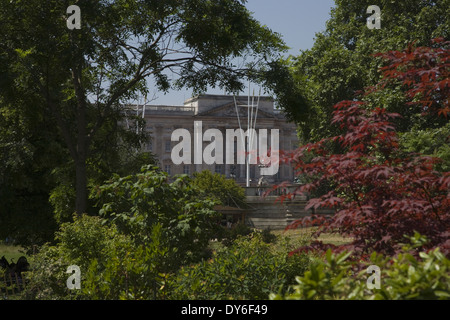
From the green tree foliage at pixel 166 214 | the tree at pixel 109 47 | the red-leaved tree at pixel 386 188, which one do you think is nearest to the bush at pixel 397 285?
the red-leaved tree at pixel 386 188

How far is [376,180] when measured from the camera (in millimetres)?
5930

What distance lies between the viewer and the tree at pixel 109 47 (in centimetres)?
1316

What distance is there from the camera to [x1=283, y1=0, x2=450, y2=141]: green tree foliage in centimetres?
2722

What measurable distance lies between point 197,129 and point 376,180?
7999cm

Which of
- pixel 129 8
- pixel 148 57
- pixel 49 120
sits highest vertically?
pixel 129 8

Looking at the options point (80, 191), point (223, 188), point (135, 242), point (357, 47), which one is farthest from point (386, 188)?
point (223, 188)

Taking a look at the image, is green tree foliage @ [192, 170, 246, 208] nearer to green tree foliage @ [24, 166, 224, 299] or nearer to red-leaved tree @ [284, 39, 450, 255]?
green tree foliage @ [24, 166, 224, 299]

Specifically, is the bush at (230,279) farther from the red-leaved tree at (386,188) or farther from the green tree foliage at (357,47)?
the green tree foliage at (357,47)

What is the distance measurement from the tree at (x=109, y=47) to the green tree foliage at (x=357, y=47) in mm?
10336

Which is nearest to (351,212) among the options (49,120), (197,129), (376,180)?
(376,180)

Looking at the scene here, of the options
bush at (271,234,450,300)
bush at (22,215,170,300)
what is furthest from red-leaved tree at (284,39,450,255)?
bush at (22,215,170,300)

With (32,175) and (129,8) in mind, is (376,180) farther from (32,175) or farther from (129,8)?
(32,175)

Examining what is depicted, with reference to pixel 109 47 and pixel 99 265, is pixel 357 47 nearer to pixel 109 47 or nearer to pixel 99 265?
pixel 109 47

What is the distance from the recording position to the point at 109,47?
15.0 metres
